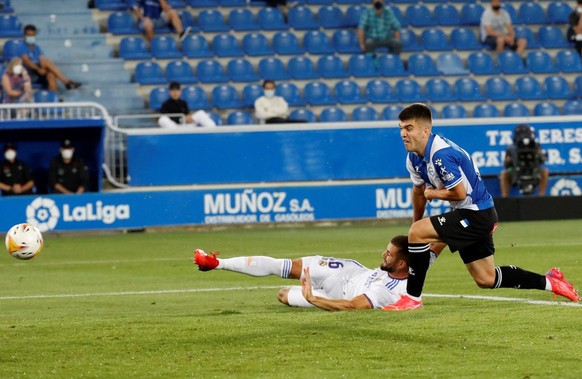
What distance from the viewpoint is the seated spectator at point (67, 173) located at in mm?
22375

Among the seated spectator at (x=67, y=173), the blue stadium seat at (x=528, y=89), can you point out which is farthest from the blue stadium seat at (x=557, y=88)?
the seated spectator at (x=67, y=173)

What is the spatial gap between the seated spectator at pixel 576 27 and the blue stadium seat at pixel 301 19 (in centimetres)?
633

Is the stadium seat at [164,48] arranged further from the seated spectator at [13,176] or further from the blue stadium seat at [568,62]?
the blue stadium seat at [568,62]

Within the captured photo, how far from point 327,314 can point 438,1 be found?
2043cm

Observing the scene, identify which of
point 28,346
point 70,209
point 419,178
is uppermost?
point 419,178

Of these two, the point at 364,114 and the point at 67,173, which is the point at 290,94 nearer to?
the point at 364,114

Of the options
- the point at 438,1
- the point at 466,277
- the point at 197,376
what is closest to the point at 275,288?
the point at 466,277

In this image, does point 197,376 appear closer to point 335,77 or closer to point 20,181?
point 20,181

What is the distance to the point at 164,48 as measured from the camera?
87.0 ft

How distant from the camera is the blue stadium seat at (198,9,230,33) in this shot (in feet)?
89.5

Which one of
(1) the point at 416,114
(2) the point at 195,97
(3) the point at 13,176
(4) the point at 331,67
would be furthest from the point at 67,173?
(1) the point at 416,114

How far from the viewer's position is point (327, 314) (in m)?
10.5

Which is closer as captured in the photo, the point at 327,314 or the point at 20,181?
the point at 327,314

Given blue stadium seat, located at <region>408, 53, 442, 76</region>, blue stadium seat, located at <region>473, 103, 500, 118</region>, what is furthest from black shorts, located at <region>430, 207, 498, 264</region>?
blue stadium seat, located at <region>408, 53, 442, 76</region>
